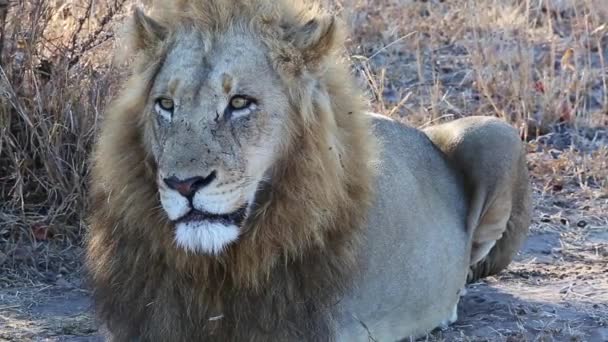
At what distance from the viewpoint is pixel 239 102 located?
3.62 m

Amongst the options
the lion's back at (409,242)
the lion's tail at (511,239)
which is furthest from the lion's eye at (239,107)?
the lion's tail at (511,239)

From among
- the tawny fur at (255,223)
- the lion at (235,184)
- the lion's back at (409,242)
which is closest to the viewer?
the lion at (235,184)

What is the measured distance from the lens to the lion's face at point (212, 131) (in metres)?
3.46

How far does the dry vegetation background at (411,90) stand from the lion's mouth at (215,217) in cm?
190

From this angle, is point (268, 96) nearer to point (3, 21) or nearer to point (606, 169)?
point (3, 21)

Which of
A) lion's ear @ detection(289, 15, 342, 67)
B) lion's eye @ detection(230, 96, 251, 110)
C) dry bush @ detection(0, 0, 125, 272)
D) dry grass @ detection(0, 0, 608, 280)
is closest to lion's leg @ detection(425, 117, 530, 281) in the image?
dry grass @ detection(0, 0, 608, 280)

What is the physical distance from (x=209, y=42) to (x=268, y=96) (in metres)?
0.26

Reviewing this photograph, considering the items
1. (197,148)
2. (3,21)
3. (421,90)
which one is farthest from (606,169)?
(197,148)

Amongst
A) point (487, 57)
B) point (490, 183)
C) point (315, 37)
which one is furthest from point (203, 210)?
point (487, 57)

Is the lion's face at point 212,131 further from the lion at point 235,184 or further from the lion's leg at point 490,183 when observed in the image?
the lion's leg at point 490,183

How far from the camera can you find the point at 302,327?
388 centimetres

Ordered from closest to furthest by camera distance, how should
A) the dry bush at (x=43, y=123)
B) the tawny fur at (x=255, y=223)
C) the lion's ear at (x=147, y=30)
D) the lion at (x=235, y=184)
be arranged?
the lion at (x=235, y=184), the tawny fur at (x=255, y=223), the lion's ear at (x=147, y=30), the dry bush at (x=43, y=123)

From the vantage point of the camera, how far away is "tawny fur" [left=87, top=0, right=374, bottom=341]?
3.75 m

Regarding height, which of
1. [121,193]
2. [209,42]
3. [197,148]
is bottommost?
[121,193]
